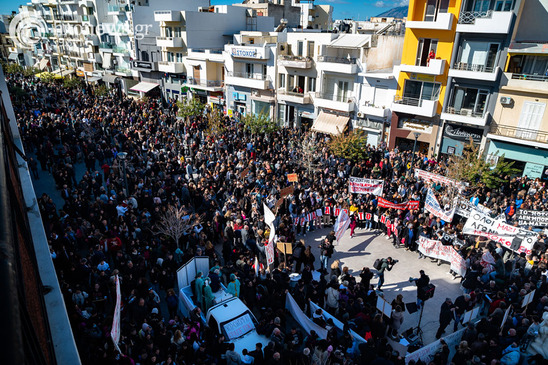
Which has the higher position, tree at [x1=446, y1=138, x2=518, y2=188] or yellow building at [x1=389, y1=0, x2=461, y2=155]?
yellow building at [x1=389, y1=0, x2=461, y2=155]

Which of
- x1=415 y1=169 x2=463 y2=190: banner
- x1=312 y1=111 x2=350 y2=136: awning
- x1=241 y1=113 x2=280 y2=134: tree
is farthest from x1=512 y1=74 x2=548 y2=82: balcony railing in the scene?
x1=241 y1=113 x2=280 y2=134: tree

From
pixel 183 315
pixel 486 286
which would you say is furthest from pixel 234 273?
pixel 486 286

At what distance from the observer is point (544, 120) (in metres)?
21.6

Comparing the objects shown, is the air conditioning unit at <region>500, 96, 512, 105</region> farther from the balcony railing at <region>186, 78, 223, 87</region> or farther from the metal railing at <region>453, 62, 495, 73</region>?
the balcony railing at <region>186, 78, 223, 87</region>

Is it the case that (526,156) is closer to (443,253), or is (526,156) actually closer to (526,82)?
(526,82)

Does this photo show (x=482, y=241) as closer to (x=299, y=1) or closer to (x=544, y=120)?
(x=544, y=120)

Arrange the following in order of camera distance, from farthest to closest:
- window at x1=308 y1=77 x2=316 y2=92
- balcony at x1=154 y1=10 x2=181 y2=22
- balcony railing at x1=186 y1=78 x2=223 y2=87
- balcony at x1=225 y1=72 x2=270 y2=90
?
balcony at x1=154 y1=10 x2=181 y2=22 → balcony railing at x1=186 y1=78 x2=223 y2=87 → balcony at x1=225 y1=72 x2=270 y2=90 → window at x1=308 y1=77 x2=316 y2=92

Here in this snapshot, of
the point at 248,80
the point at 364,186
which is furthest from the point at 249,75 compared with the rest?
the point at 364,186

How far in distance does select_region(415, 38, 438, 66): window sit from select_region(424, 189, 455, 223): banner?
43.4 ft

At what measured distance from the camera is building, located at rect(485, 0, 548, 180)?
21406 mm

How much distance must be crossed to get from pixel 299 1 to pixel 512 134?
128ft

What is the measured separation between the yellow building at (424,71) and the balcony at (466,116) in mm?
839

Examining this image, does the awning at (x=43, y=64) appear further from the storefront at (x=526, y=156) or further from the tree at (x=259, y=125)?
the storefront at (x=526, y=156)

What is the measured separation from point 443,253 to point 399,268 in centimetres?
171
